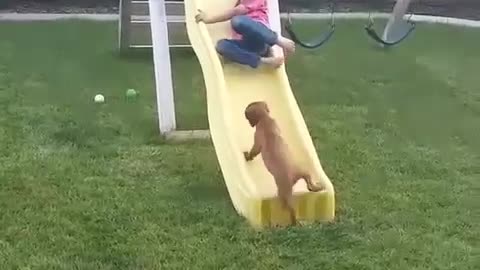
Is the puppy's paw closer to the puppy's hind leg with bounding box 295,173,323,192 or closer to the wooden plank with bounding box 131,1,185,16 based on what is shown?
the puppy's hind leg with bounding box 295,173,323,192

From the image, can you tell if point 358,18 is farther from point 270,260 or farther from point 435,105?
point 270,260

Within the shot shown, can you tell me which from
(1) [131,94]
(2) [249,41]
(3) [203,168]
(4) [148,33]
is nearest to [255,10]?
(2) [249,41]

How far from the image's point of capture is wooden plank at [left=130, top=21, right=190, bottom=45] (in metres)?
7.70

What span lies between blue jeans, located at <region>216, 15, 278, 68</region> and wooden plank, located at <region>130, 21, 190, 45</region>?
9.16 feet

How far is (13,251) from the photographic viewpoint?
355 centimetres

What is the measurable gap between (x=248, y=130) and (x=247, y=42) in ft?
1.79

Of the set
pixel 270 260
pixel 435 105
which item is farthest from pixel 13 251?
pixel 435 105

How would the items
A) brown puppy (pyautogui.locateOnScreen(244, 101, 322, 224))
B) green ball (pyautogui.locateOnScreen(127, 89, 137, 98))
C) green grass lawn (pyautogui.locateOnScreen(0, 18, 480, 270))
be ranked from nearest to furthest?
green grass lawn (pyautogui.locateOnScreen(0, 18, 480, 270))
brown puppy (pyautogui.locateOnScreen(244, 101, 322, 224))
green ball (pyautogui.locateOnScreen(127, 89, 137, 98))

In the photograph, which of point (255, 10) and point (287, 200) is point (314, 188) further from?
point (255, 10)

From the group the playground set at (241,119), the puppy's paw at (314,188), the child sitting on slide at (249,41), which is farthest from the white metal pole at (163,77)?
the puppy's paw at (314,188)

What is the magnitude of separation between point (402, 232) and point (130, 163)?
1.61m

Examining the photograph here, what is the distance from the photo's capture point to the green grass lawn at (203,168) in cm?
363

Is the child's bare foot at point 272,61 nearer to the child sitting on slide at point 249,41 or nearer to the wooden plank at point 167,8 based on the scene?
the child sitting on slide at point 249,41

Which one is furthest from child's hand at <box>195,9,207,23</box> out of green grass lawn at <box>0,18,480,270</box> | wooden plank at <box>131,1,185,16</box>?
wooden plank at <box>131,1,185,16</box>
